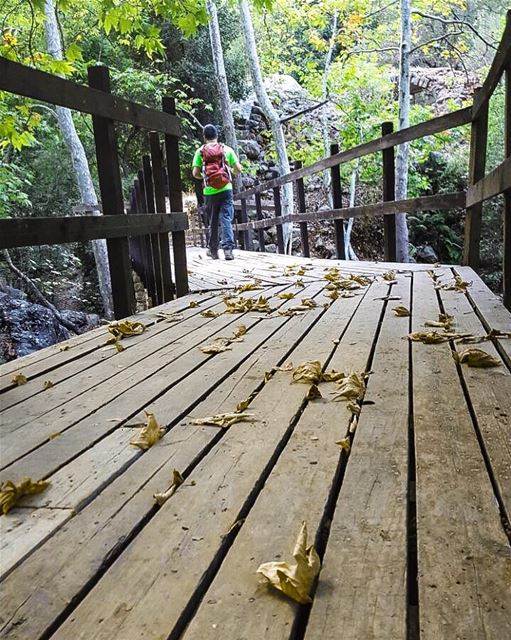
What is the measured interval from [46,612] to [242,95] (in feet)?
69.3

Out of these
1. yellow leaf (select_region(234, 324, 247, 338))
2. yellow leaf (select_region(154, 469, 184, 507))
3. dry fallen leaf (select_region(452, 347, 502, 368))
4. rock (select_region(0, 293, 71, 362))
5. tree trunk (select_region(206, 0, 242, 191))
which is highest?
tree trunk (select_region(206, 0, 242, 191))

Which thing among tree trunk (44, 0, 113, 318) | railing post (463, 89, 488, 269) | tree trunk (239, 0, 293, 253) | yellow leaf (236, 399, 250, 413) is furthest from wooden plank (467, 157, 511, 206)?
tree trunk (239, 0, 293, 253)

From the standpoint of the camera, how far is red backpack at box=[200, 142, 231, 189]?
7.93 m

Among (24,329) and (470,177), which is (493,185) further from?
(24,329)

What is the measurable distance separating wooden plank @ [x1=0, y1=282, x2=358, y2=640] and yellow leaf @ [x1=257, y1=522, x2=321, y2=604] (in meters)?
0.31

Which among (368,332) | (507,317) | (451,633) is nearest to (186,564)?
(451,633)

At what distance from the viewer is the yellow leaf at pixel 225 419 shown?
1.76 meters

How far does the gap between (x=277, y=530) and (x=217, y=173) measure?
23.7ft

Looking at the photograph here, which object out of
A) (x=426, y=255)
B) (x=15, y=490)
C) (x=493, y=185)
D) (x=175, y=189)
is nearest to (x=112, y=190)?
(x=175, y=189)

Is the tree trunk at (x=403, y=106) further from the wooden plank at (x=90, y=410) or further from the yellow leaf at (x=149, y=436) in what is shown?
the yellow leaf at (x=149, y=436)

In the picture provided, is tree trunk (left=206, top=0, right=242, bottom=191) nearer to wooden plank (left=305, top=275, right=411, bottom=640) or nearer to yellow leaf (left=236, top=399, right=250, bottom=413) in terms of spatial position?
yellow leaf (left=236, top=399, right=250, bottom=413)

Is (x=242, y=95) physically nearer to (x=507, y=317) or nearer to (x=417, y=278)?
(x=417, y=278)

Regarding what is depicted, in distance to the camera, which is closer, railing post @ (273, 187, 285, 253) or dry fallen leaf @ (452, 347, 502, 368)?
dry fallen leaf @ (452, 347, 502, 368)

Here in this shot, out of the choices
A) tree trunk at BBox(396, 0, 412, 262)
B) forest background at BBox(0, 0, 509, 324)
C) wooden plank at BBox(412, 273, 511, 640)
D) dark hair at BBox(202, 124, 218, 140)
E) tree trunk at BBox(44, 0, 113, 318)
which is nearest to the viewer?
wooden plank at BBox(412, 273, 511, 640)
